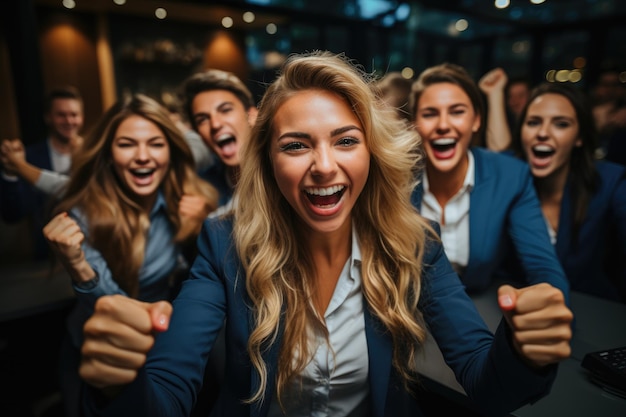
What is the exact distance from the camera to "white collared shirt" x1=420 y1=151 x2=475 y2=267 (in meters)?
1.72

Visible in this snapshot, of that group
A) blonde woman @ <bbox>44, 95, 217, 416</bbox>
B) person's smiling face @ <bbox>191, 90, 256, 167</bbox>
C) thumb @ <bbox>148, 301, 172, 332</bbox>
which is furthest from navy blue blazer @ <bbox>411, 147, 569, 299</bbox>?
thumb @ <bbox>148, 301, 172, 332</bbox>

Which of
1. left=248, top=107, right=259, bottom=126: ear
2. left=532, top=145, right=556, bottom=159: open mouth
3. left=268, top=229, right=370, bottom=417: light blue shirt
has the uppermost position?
left=248, top=107, right=259, bottom=126: ear

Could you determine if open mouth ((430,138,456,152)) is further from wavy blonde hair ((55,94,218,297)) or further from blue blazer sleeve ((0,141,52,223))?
blue blazer sleeve ((0,141,52,223))

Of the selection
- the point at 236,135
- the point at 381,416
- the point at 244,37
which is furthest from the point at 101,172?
the point at 244,37

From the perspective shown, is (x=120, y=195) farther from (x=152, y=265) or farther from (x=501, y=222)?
(x=501, y=222)

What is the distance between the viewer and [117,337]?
25.9 inches

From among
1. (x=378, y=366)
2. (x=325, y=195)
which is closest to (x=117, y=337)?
(x=325, y=195)

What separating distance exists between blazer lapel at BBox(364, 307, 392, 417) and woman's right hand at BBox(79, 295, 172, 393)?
0.67 m

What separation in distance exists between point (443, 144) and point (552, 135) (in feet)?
1.92

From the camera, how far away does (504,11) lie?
403 centimetres

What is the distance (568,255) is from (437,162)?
0.73 m

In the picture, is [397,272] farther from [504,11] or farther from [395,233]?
[504,11]

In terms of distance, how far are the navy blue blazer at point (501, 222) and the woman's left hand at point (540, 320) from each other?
913 millimetres

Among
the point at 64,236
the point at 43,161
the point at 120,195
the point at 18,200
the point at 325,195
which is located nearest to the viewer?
the point at 325,195
